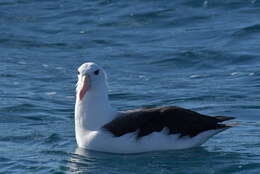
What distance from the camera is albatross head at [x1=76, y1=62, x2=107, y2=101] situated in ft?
43.8

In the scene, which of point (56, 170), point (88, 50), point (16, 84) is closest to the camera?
point (56, 170)

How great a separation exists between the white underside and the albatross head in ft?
2.08

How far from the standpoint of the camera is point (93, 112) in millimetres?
13398

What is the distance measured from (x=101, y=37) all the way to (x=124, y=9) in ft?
10.1

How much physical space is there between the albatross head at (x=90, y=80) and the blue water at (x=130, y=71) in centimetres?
90

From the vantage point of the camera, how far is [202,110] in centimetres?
1641

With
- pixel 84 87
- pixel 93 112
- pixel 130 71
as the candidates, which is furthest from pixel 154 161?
pixel 130 71

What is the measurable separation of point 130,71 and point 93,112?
680cm

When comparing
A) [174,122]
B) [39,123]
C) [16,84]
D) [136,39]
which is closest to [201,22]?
[136,39]

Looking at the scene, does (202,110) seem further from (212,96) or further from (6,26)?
(6,26)

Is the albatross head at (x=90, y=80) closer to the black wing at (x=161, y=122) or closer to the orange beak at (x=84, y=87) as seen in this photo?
the orange beak at (x=84, y=87)

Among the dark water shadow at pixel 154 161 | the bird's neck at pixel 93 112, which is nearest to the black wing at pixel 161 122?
the bird's neck at pixel 93 112

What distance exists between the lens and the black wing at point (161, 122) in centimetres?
1301

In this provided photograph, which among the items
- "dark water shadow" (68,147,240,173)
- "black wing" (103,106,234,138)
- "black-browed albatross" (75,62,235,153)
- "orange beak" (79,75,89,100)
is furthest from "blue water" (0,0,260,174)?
"orange beak" (79,75,89,100)
